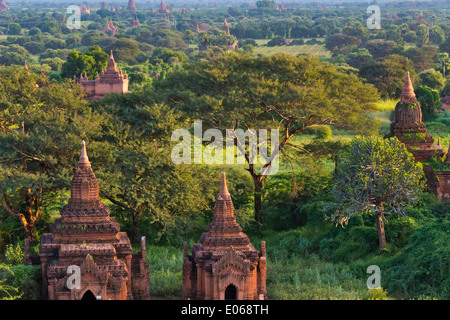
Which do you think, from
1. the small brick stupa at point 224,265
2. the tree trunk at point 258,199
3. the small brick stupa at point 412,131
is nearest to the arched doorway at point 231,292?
the small brick stupa at point 224,265

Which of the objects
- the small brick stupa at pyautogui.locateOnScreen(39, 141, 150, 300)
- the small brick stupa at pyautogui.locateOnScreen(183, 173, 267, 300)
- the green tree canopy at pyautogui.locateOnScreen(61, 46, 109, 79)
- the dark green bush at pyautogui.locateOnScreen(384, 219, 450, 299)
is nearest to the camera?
the small brick stupa at pyautogui.locateOnScreen(39, 141, 150, 300)

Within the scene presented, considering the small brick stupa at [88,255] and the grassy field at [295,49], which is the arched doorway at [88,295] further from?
the grassy field at [295,49]

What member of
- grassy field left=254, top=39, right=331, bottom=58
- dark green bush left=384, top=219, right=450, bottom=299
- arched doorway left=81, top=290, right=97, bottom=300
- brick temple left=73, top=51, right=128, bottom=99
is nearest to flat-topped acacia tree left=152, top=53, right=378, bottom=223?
dark green bush left=384, top=219, right=450, bottom=299

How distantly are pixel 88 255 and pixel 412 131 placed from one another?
14.9 metres

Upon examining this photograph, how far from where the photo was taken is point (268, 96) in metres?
31.8

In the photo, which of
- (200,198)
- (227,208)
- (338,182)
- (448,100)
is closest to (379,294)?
(227,208)

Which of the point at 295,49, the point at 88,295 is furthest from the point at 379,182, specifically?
the point at 295,49

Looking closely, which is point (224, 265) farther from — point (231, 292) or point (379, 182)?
point (379, 182)

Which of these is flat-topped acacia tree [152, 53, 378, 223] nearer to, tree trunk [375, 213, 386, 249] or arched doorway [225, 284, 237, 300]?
tree trunk [375, 213, 386, 249]

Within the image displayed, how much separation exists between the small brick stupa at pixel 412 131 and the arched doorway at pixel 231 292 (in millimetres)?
11175

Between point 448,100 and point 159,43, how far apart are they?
78.1 meters

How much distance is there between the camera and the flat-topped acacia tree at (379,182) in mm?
26516

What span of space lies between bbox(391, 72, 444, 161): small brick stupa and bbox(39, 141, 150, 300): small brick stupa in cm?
1225

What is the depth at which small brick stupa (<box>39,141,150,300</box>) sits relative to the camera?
812 inches
